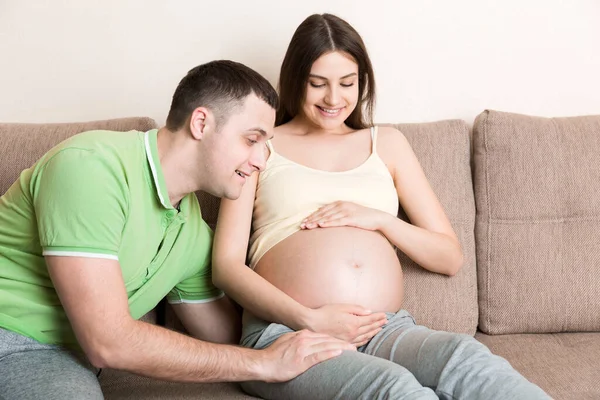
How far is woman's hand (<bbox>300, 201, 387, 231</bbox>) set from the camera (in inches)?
72.3

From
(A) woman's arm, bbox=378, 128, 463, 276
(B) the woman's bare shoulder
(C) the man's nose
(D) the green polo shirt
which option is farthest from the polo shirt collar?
(B) the woman's bare shoulder

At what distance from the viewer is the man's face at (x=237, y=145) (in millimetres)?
1601

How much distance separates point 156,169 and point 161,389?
514 mm

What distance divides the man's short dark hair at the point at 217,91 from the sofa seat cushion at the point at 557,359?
916 millimetres

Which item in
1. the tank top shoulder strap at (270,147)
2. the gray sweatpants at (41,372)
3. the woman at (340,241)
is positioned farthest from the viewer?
the tank top shoulder strap at (270,147)

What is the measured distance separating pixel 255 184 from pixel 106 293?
623mm

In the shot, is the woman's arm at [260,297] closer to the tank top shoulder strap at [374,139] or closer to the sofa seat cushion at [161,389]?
the sofa seat cushion at [161,389]

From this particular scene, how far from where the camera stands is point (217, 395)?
1.67m

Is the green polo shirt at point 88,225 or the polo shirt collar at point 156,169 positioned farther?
the polo shirt collar at point 156,169

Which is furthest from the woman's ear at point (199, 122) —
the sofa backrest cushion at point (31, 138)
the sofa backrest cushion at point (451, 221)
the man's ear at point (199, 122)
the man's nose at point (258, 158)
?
the sofa backrest cushion at point (451, 221)

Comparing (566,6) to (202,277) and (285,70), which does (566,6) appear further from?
(202,277)

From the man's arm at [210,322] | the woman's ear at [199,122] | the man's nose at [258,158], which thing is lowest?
the man's arm at [210,322]

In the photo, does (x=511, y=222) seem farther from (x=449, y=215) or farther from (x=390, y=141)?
(x=390, y=141)

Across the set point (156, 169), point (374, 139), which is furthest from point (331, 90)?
point (156, 169)
